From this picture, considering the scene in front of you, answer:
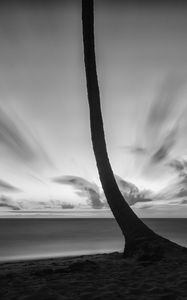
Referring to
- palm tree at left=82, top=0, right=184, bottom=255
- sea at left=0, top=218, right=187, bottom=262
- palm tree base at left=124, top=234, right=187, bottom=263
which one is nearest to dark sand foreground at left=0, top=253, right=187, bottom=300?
palm tree base at left=124, top=234, right=187, bottom=263

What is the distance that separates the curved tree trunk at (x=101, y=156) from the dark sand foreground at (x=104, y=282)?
1600 mm

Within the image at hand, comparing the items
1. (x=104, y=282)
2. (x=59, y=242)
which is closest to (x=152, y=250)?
(x=104, y=282)

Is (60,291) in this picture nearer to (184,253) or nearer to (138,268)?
(138,268)

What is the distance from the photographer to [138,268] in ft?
22.1

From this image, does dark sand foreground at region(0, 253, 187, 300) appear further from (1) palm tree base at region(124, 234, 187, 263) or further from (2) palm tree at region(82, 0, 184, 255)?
(2) palm tree at region(82, 0, 184, 255)

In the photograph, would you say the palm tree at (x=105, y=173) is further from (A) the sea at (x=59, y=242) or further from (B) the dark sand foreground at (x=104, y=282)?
(A) the sea at (x=59, y=242)

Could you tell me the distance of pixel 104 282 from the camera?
543 cm

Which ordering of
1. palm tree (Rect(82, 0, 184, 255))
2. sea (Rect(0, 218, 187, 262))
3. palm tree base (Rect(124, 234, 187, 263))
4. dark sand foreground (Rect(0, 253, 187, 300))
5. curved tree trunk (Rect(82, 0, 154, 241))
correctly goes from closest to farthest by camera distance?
dark sand foreground (Rect(0, 253, 187, 300)), palm tree base (Rect(124, 234, 187, 263)), palm tree (Rect(82, 0, 184, 255)), curved tree trunk (Rect(82, 0, 154, 241)), sea (Rect(0, 218, 187, 262))

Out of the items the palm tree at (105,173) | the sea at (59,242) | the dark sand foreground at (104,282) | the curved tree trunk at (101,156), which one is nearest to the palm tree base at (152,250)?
the palm tree at (105,173)

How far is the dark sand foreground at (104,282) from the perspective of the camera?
452 centimetres

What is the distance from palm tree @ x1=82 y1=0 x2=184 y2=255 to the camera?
8711 mm

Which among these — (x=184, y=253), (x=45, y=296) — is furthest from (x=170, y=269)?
(x=45, y=296)

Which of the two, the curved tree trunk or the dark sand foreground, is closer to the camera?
the dark sand foreground

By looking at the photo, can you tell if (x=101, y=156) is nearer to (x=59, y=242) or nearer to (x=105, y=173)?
(x=105, y=173)
